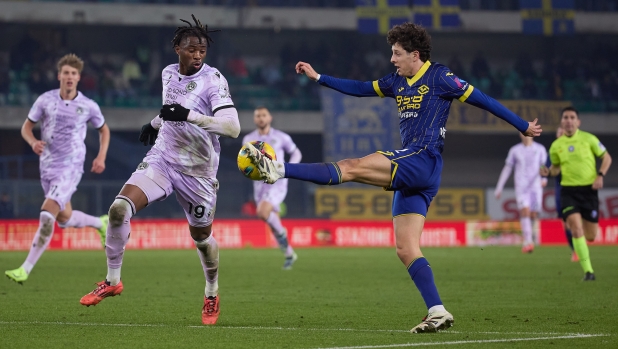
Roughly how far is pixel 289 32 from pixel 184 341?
3759 centimetres

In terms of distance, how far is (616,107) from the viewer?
133ft

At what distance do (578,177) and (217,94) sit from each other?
24.7 feet

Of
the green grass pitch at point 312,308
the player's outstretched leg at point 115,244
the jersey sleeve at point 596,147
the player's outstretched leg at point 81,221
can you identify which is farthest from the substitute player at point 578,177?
the player's outstretched leg at point 115,244

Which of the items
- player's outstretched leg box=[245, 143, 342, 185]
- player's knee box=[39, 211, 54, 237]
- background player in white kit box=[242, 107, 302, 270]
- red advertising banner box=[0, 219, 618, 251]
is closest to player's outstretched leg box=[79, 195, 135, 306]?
player's outstretched leg box=[245, 143, 342, 185]

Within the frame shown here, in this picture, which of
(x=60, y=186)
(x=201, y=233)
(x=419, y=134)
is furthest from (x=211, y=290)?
(x=60, y=186)

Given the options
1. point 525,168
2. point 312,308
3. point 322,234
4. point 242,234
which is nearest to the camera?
point 312,308

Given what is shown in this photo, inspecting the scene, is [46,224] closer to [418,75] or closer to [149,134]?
[149,134]

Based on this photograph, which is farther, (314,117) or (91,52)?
(91,52)

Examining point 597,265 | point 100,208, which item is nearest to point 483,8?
point 100,208

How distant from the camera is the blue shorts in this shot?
707cm

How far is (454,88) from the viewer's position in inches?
290

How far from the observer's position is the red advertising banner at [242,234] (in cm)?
2570

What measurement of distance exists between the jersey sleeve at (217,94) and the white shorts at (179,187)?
0.69m

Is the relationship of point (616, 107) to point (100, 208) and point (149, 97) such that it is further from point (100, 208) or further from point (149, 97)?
point (100, 208)
